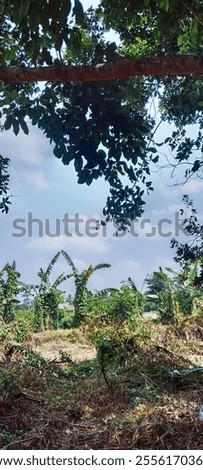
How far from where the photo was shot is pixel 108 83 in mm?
2557

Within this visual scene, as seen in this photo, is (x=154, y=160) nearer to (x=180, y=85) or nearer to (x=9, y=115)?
(x=180, y=85)

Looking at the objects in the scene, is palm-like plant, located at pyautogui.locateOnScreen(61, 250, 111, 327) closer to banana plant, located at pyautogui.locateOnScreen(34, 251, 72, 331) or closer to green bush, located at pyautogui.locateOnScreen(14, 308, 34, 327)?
banana plant, located at pyautogui.locateOnScreen(34, 251, 72, 331)

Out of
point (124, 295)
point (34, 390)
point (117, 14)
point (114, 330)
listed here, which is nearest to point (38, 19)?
point (117, 14)

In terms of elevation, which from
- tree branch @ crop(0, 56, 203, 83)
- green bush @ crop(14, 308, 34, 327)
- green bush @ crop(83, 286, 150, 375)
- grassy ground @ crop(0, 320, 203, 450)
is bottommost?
grassy ground @ crop(0, 320, 203, 450)

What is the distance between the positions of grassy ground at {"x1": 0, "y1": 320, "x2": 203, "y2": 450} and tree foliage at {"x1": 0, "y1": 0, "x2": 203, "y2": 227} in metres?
0.81

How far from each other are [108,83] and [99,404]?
1.47 metres

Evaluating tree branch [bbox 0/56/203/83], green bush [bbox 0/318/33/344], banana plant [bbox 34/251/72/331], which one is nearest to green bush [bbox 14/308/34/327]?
banana plant [bbox 34/251/72/331]

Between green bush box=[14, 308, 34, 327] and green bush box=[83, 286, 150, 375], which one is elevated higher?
green bush box=[14, 308, 34, 327]

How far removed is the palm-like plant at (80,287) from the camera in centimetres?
476

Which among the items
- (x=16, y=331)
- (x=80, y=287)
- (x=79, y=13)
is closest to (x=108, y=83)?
(x=79, y=13)

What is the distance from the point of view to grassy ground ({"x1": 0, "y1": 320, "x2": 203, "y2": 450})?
1622mm

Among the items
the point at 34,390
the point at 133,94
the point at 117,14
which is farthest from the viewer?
the point at 133,94

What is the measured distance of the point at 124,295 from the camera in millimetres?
4281

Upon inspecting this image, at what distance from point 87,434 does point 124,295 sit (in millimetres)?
2619
